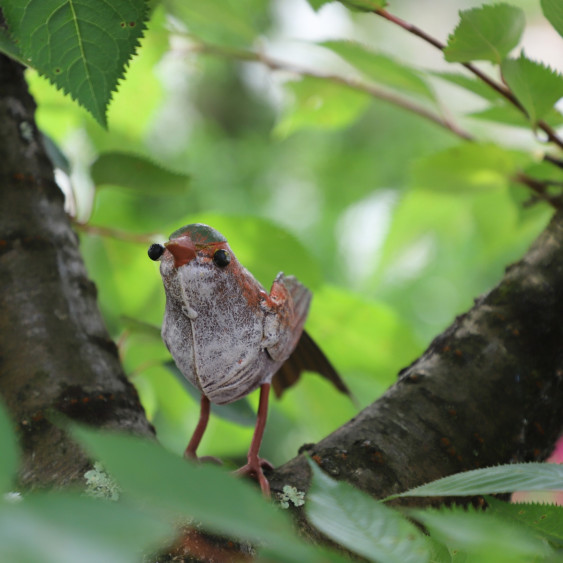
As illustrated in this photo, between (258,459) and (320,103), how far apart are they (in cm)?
60

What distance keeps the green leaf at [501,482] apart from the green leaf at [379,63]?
525 mm

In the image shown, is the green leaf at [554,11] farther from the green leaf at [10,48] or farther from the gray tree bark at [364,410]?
the green leaf at [10,48]

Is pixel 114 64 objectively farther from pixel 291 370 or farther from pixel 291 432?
pixel 291 432

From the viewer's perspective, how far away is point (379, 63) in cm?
70

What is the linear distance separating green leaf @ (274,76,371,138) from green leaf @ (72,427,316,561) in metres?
0.73

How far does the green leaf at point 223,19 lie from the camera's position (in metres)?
0.79

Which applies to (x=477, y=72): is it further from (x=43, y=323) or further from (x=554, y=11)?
(x=43, y=323)

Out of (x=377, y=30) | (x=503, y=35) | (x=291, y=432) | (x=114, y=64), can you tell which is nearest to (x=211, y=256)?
(x=114, y=64)

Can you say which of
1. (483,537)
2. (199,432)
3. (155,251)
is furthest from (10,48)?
(483,537)

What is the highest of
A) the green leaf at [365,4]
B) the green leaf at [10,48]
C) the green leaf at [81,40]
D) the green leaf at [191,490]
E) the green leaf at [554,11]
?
the green leaf at [554,11]

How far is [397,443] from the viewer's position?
45cm

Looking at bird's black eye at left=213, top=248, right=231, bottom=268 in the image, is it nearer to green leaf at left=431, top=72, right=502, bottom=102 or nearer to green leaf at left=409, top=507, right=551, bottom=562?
green leaf at left=409, top=507, right=551, bottom=562

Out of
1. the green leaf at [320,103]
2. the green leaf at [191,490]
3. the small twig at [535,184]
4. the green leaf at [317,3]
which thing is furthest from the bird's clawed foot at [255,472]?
the green leaf at [320,103]

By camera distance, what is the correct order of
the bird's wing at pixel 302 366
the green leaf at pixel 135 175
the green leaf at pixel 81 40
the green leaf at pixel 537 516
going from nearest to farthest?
the green leaf at pixel 537 516, the green leaf at pixel 81 40, the bird's wing at pixel 302 366, the green leaf at pixel 135 175
